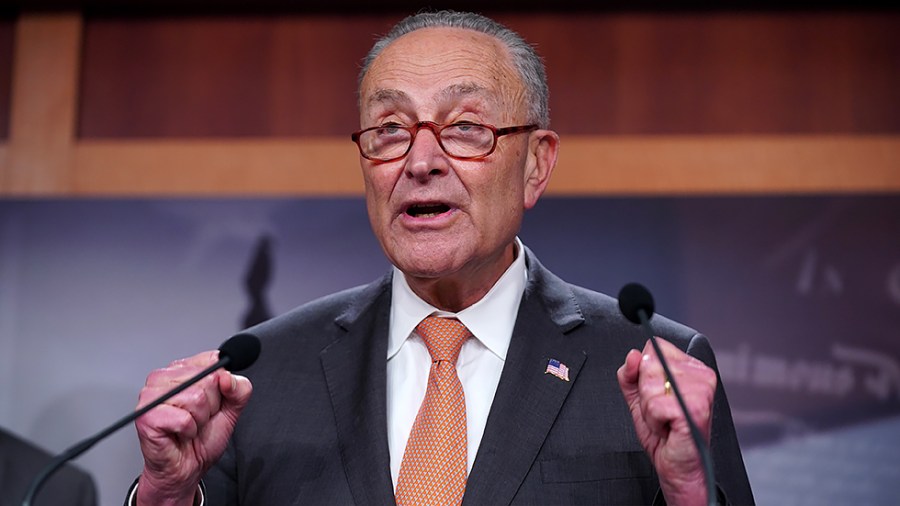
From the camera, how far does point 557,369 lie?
1909 millimetres

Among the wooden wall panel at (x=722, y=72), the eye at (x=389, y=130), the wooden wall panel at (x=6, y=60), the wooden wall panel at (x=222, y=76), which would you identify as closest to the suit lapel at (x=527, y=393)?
the eye at (x=389, y=130)

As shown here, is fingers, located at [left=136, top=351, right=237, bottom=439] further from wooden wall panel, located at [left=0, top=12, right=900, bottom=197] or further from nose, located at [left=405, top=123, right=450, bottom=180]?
wooden wall panel, located at [left=0, top=12, right=900, bottom=197]

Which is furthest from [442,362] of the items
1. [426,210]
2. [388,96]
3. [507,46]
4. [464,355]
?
[507,46]

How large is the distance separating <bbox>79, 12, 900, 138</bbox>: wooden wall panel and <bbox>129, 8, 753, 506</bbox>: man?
112 centimetres

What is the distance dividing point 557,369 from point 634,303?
40 centimetres

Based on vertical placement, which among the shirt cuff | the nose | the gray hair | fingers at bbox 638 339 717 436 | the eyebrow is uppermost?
the gray hair

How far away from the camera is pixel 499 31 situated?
6.88 feet

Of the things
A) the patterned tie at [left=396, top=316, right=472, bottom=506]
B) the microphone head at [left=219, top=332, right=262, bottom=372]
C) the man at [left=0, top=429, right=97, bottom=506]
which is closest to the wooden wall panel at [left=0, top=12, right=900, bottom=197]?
the man at [left=0, top=429, right=97, bottom=506]

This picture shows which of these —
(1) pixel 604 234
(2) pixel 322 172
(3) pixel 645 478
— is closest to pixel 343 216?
(2) pixel 322 172

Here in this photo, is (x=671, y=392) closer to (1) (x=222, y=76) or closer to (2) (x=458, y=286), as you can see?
(2) (x=458, y=286)

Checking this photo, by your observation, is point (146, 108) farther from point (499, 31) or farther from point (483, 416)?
point (483, 416)

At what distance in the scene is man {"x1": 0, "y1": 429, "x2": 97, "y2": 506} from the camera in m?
2.88

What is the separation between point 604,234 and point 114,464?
1575 mm

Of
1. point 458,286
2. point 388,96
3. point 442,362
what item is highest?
point 388,96
